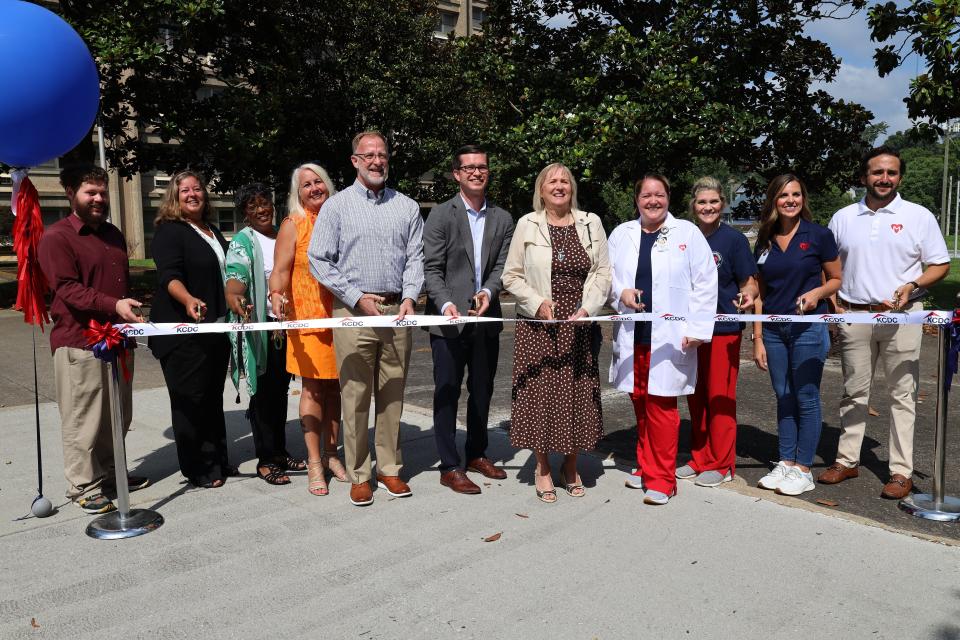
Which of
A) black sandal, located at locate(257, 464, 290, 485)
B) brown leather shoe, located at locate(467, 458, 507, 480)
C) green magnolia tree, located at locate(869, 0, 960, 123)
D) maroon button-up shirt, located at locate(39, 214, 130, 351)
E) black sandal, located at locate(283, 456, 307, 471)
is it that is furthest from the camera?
green magnolia tree, located at locate(869, 0, 960, 123)

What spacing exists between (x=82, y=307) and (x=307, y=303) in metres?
1.27

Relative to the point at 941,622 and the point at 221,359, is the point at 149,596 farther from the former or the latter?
the point at 941,622

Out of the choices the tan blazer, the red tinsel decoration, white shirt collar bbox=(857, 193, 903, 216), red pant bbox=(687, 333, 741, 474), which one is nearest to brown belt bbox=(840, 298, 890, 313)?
white shirt collar bbox=(857, 193, 903, 216)

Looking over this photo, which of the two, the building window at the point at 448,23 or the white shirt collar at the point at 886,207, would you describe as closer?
the white shirt collar at the point at 886,207

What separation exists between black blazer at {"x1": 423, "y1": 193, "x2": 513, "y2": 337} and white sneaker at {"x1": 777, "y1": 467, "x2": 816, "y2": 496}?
82.9 inches

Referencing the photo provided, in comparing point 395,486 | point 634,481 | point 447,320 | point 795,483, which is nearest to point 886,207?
point 795,483

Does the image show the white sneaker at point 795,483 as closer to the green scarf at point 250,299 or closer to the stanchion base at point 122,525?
the green scarf at point 250,299

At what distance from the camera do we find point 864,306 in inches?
186

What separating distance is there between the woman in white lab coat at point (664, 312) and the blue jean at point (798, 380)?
23.7 inches

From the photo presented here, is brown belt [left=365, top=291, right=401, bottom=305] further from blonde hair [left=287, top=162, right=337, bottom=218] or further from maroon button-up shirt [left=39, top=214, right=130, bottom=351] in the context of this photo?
maroon button-up shirt [left=39, top=214, right=130, bottom=351]

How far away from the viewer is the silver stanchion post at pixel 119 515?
402cm

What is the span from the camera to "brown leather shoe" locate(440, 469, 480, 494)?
4.68m

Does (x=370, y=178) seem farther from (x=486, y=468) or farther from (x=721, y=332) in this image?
(x=721, y=332)

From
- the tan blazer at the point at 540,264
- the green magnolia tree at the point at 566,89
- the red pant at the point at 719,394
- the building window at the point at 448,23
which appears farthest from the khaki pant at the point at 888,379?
the building window at the point at 448,23
